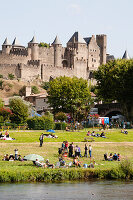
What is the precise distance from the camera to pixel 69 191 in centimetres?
3581

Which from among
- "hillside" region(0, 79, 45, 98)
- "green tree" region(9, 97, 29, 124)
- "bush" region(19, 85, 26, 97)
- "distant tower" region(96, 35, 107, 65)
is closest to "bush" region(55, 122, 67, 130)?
"green tree" region(9, 97, 29, 124)

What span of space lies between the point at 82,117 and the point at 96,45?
265 feet

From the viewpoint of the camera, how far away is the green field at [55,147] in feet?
132

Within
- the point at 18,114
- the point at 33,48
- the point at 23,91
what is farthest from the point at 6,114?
the point at 33,48

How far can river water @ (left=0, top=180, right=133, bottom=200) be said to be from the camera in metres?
34.4

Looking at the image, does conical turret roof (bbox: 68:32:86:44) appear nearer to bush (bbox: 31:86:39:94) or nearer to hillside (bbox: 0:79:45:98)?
bush (bbox: 31:86:39:94)

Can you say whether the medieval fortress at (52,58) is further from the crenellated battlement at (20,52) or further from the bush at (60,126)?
the bush at (60,126)

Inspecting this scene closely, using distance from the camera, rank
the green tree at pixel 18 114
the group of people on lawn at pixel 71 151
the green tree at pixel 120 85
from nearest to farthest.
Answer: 1. the group of people on lawn at pixel 71 151
2. the green tree at pixel 18 114
3. the green tree at pixel 120 85

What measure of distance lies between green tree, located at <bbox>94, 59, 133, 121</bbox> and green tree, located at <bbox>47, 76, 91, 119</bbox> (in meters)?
3.10

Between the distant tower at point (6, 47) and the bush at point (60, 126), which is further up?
the distant tower at point (6, 47)

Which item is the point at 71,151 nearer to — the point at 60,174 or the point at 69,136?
the point at 60,174

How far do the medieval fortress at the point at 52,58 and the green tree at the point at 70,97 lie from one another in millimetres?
40868

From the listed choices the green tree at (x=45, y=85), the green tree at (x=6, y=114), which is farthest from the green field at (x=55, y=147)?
the green tree at (x=45, y=85)

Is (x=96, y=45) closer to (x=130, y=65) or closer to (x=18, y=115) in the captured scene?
(x=130, y=65)
